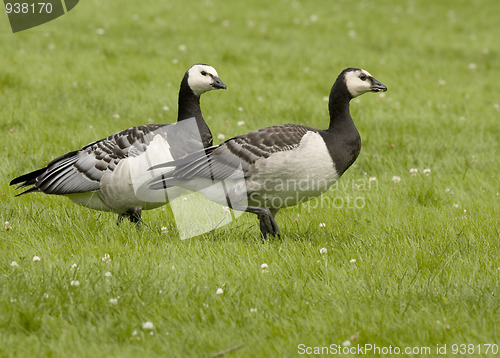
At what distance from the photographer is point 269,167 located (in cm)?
662

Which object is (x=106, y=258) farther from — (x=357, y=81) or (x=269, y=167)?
(x=357, y=81)

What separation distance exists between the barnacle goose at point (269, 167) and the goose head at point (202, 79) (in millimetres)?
960

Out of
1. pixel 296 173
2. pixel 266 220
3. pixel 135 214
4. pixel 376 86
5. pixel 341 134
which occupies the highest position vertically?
pixel 376 86

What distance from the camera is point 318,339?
464 centimetres

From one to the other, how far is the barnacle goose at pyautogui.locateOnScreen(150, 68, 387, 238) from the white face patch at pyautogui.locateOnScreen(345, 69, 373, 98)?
0.42 meters

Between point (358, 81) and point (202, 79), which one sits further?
point (202, 79)

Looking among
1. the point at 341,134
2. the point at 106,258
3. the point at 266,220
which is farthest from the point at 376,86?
the point at 106,258

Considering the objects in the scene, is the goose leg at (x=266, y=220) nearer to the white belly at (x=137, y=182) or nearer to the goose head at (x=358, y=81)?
the white belly at (x=137, y=182)

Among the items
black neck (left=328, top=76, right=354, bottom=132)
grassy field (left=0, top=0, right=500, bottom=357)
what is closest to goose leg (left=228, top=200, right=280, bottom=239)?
grassy field (left=0, top=0, right=500, bottom=357)

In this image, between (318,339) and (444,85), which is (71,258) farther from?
(444,85)

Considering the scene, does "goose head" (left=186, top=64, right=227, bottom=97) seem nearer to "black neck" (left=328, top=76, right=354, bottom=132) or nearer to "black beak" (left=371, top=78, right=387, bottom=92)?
"black neck" (left=328, top=76, right=354, bottom=132)

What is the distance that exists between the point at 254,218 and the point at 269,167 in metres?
1.62

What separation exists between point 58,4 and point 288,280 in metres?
15.3

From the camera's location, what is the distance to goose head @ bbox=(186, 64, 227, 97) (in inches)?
299
